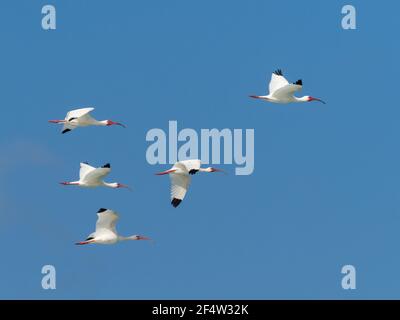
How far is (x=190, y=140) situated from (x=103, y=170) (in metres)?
3.77

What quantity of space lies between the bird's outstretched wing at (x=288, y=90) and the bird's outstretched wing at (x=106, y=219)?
20.2 feet

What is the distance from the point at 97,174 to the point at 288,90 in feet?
19.9

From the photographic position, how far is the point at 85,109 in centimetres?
3781

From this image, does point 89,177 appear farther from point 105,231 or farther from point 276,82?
point 276,82

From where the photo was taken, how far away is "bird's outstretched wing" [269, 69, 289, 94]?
131 ft

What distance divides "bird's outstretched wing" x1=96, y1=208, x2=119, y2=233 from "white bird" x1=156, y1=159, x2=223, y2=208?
1.77m

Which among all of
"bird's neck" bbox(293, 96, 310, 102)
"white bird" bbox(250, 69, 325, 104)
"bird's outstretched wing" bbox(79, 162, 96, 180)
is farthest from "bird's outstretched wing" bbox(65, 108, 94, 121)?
"bird's neck" bbox(293, 96, 310, 102)

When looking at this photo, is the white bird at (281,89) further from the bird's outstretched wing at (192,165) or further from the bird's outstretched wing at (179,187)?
the bird's outstretched wing at (179,187)

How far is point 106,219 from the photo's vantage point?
122 ft

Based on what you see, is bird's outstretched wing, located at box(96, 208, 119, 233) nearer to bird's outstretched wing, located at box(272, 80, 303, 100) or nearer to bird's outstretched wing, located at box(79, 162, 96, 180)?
bird's outstretched wing, located at box(79, 162, 96, 180)
